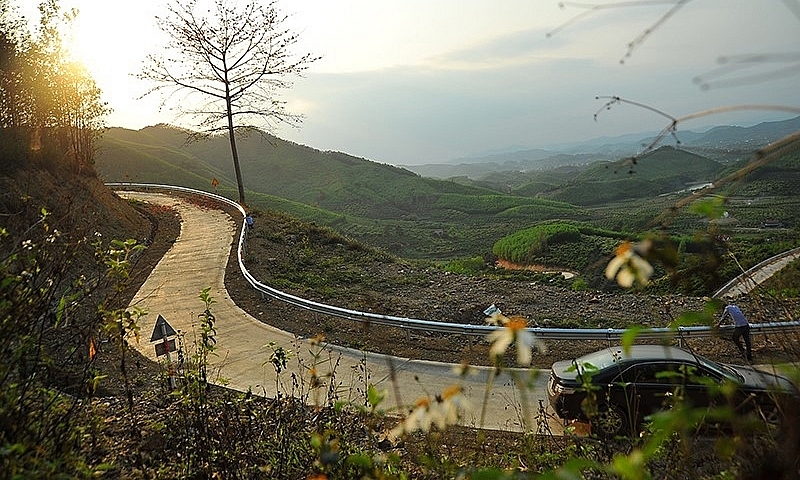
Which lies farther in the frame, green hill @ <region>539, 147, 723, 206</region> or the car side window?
green hill @ <region>539, 147, 723, 206</region>

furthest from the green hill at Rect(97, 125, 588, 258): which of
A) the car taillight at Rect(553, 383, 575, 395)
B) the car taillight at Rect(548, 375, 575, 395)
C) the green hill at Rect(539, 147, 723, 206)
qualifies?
the car taillight at Rect(553, 383, 575, 395)

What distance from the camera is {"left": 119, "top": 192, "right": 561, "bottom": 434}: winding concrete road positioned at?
331 inches

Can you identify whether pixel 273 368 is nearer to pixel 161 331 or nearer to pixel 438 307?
pixel 161 331

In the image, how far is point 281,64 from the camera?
24688 mm

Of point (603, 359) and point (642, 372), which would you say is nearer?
point (642, 372)

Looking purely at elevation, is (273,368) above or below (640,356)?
below

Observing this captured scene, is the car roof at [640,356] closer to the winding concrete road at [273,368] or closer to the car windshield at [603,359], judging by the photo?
the car windshield at [603,359]

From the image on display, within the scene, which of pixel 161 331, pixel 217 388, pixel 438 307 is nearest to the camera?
→ pixel 161 331

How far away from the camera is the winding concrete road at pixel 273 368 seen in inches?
331

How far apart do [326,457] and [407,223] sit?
218ft

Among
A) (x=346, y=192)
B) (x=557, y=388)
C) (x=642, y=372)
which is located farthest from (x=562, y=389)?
(x=346, y=192)

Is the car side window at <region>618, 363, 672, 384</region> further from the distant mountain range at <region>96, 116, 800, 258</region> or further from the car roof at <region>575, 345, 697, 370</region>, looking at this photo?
the distant mountain range at <region>96, 116, 800, 258</region>

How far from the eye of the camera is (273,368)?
34.3 ft

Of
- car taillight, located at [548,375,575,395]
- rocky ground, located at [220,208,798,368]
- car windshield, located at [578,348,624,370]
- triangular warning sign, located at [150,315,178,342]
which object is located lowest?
rocky ground, located at [220,208,798,368]
